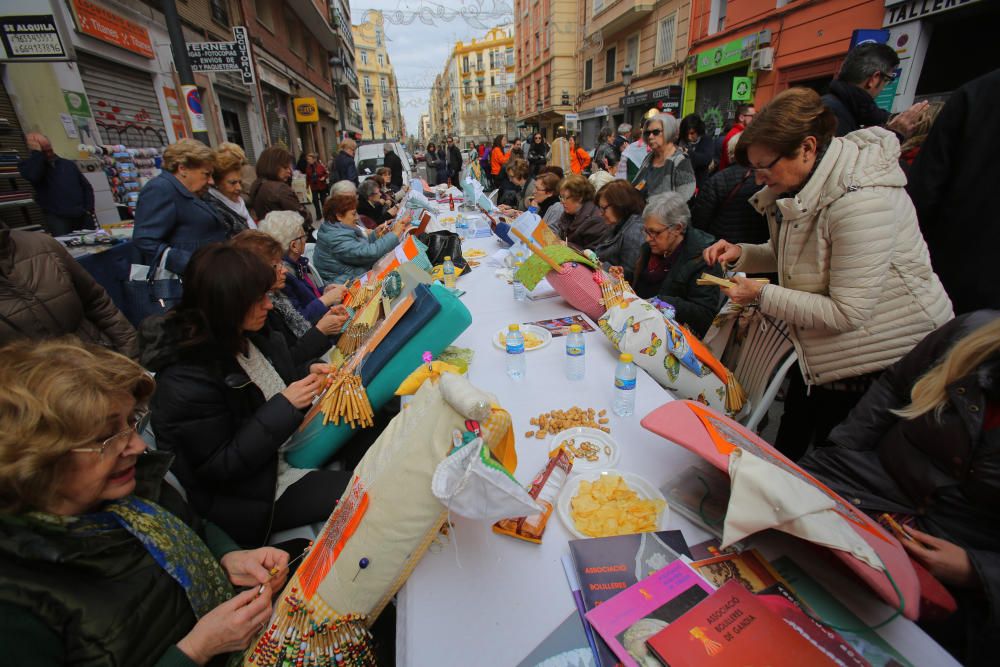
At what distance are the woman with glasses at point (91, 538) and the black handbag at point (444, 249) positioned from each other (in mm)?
2868

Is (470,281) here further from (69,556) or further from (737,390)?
(69,556)

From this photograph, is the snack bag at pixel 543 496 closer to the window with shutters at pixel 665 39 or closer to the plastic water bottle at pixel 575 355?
A: the plastic water bottle at pixel 575 355

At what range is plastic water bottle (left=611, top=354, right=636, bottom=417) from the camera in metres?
1.61

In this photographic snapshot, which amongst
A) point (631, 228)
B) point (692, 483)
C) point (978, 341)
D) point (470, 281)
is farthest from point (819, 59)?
point (692, 483)

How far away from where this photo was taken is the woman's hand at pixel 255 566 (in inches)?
48.8

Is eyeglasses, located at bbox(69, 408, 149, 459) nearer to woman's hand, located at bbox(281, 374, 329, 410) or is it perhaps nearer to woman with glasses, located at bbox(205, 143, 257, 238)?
woman's hand, located at bbox(281, 374, 329, 410)

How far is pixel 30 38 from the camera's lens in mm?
4430

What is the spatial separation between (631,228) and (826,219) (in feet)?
5.87

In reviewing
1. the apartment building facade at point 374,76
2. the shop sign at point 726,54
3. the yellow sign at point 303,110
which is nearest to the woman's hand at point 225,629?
the shop sign at point 726,54

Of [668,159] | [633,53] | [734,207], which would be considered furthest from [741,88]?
[633,53]

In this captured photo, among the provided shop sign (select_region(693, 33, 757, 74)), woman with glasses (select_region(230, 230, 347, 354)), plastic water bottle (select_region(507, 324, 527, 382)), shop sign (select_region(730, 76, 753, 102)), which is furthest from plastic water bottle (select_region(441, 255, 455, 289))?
shop sign (select_region(693, 33, 757, 74))

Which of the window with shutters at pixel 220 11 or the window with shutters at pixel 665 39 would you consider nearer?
the window with shutters at pixel 220 11

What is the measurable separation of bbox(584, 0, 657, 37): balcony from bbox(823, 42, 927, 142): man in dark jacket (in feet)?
46.5

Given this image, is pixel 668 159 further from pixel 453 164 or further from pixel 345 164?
pixel 453 164
